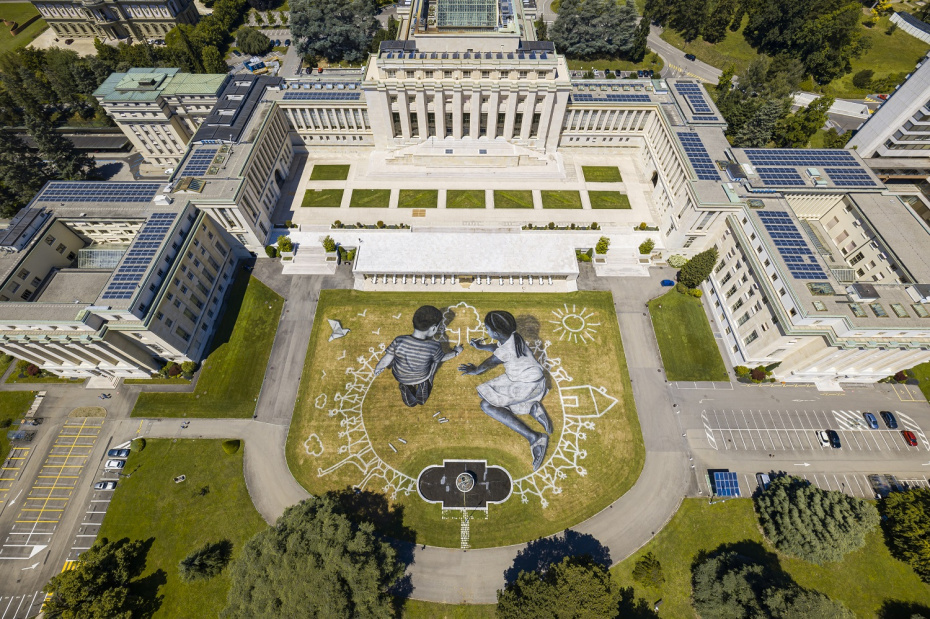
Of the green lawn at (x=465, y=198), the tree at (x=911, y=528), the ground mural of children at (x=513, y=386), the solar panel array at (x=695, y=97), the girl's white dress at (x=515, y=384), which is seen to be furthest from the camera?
the green lawn at (x=465, y=198)

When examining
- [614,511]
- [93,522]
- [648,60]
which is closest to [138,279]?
[93,522]

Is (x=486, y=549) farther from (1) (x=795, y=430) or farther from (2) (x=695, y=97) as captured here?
(2) (x=695, y=97)

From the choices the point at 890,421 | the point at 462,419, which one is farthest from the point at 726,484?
the point at 462,419

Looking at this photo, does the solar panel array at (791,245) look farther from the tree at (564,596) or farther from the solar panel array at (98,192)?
the solar panel array at (98,192)

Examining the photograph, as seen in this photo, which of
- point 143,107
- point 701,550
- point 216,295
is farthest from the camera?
point 143,107

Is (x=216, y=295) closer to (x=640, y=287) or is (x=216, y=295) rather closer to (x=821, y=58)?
(x=640, y=287)

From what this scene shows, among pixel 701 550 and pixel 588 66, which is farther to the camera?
pixel 588 66

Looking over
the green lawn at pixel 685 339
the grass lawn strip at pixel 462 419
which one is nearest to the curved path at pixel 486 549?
the grass lawn strip at pixel 462 419
